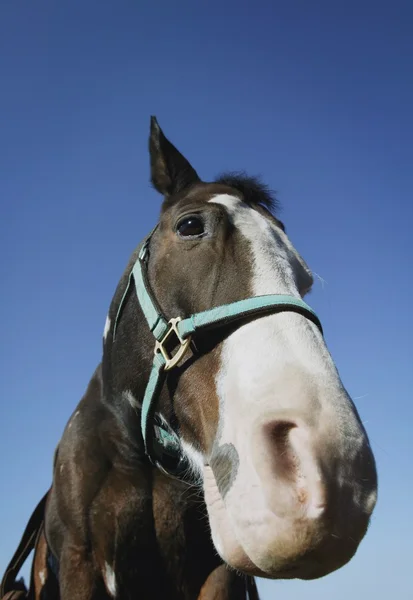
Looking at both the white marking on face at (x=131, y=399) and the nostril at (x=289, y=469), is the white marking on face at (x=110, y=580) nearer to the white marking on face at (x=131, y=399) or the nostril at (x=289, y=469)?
the white marking on face at (x=131, y=399)

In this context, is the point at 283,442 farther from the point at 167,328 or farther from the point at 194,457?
the point at 167,328

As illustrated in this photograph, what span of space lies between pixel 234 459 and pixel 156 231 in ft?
6.45

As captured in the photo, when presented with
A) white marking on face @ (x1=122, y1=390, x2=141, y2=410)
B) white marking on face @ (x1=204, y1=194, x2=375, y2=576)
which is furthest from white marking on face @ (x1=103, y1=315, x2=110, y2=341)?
white marking on face @ (x1=204, y1=194, x2=375, y2=576)

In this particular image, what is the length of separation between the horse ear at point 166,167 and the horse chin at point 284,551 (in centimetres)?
255

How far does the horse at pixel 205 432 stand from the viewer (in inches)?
79.2

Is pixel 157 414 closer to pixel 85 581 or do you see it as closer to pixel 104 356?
pixel 104 356

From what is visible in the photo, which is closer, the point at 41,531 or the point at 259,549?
the point at 259,549

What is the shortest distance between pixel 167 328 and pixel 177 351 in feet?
0.61

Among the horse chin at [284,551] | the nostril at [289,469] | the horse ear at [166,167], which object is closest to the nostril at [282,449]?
the nostril at [289,469]

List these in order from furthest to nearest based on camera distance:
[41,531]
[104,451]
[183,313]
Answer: [41,531] < [104,451] < [183,313]

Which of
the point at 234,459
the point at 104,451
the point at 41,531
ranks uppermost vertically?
the point at 234,459

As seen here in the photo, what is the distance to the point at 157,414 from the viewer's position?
134 inches

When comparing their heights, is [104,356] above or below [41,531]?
above

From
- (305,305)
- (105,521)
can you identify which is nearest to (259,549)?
(305,305)
